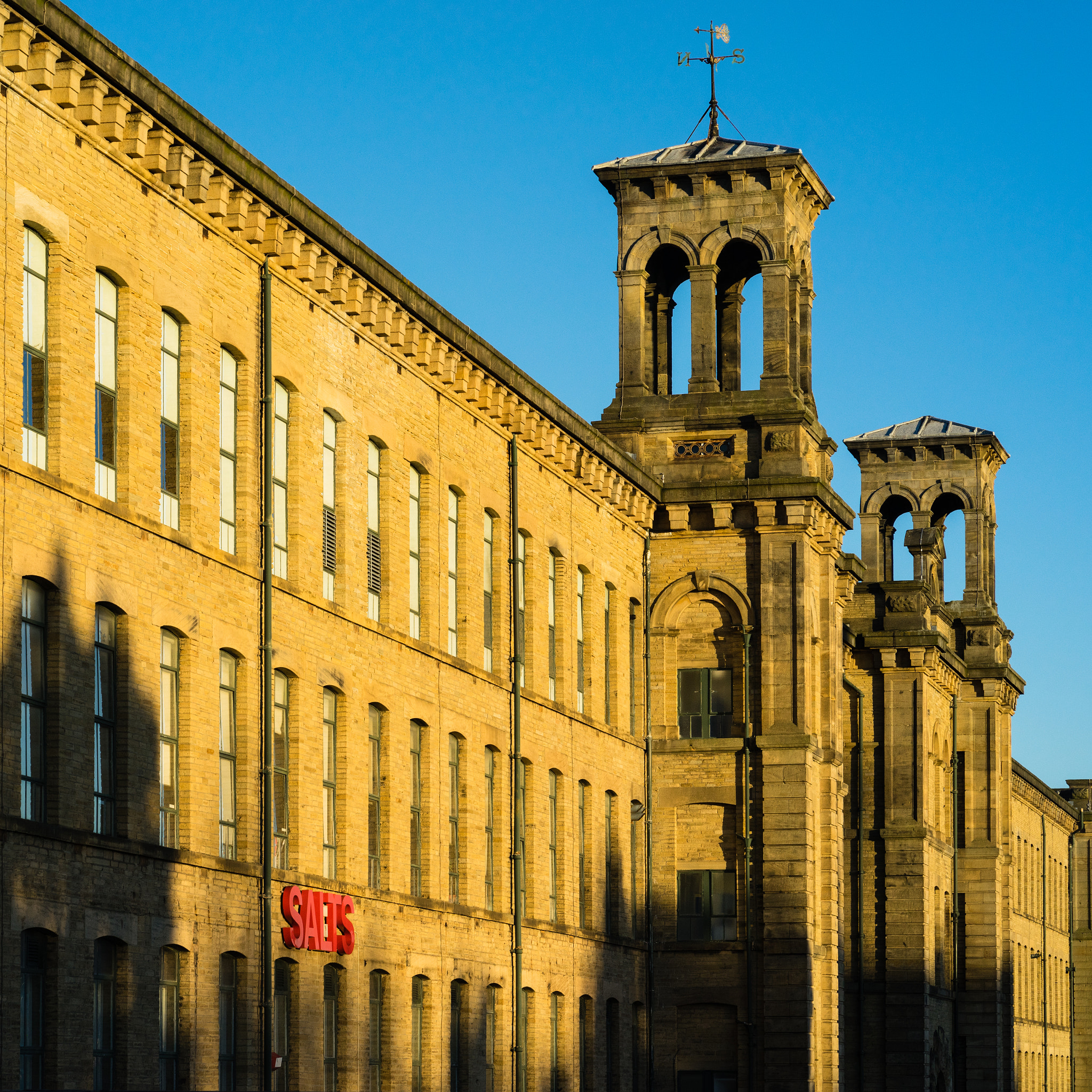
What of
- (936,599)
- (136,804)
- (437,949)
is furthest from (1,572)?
(936,599)

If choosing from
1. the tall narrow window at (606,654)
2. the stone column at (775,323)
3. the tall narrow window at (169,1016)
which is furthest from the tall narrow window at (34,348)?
the stone column at (775,323)

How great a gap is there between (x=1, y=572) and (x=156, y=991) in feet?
20.3

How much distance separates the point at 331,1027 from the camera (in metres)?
36.3

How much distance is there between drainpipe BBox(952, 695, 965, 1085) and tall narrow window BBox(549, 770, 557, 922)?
33.1 m

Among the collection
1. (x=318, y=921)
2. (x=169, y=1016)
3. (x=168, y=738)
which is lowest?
(x=169, y=1016)

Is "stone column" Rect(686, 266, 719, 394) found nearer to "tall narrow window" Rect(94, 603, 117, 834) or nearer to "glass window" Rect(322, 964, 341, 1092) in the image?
"glass window" Rect(322, 964, 341, 1092)

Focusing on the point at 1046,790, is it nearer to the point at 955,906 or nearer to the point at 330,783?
the point at 955,906

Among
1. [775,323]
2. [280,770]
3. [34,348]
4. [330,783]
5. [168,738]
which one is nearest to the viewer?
[34,348]

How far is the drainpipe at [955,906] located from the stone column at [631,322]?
27337 millimetres

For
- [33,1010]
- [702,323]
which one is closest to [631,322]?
[702,323]

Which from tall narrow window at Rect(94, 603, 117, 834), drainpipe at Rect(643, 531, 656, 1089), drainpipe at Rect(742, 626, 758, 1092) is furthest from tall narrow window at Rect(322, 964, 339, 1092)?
drainpipe at Rect(742, 626, 758, 1092)

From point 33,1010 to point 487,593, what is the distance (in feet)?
59.7

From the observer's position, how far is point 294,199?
116ft

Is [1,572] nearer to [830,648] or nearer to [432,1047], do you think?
[432,1047]
